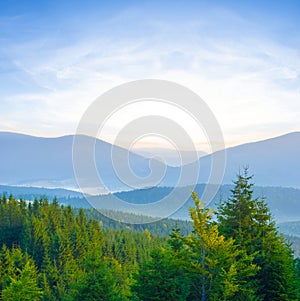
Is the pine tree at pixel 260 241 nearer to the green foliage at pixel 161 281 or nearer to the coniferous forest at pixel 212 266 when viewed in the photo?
the coniferous forest at pixel 212 266

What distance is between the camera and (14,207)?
7394 centimetres

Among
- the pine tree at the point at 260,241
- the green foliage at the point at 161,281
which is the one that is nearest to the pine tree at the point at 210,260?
the green foliage at the point at 161,281

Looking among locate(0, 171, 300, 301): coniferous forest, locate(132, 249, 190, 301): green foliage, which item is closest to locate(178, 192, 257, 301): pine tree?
locate(0, 171, 300, 301): coniferous forest

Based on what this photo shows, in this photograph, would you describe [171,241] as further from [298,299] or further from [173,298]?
[298,299]

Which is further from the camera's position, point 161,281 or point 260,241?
point 260,241

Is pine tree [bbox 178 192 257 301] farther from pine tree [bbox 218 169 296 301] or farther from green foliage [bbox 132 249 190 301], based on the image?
pine tree [bbox 218 169 296 301]

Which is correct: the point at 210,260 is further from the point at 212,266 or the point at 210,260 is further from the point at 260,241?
the point at 260,241

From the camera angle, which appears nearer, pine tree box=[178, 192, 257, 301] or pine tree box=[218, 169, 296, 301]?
pine tree box=[178, 192, 257, 301]

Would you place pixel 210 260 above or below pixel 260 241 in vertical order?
below

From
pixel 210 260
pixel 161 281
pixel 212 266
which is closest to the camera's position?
pixel 210 260

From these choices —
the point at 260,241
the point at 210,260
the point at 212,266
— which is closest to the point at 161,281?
the point at 212,266

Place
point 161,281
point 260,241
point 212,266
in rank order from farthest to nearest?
point 260,241 < point 161,281 < point 212,266

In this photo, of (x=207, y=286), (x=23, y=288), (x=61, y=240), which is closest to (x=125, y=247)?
(x=61, y=240)

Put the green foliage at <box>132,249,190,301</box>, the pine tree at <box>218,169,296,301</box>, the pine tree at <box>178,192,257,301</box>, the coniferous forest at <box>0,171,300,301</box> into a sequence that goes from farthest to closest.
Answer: the pine tree at <box>218,169,296,301</box> → the green foliage at <box>132,249,190,301</box> → the coniferous forest at <box>0,171,300,301</box> → the pine tree at <box>178,192,257,301</box>
